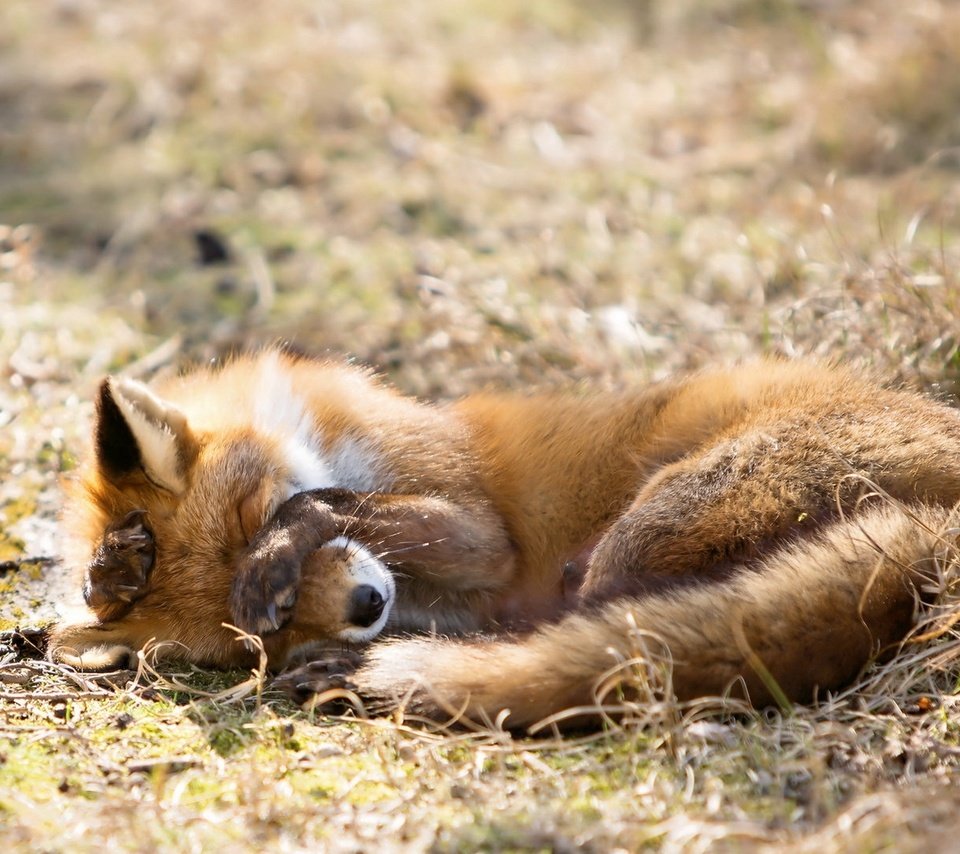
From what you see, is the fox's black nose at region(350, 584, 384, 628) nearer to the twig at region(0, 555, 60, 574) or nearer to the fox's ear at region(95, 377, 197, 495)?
the fox's ear at region(95, 377, 197, 495)

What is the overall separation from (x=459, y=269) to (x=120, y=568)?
3.30 m

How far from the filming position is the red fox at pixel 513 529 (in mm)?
2826

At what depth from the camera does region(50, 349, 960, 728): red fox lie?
283cm

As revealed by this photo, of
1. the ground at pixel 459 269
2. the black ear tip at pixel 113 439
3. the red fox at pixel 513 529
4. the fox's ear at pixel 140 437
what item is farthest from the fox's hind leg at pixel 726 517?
the black ear tip at pixel 113 439

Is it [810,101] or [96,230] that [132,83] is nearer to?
[96,230]

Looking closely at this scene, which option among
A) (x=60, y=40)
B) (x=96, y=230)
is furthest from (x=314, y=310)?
(x=60, y=40)

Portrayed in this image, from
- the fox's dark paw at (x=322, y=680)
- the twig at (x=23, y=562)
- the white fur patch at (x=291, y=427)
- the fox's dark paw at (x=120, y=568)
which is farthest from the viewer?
the twig at (x=23, y=562)

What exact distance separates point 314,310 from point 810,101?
434 cm

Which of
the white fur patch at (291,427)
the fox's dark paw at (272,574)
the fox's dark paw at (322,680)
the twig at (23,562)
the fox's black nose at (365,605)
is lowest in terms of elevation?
the twig at (23,562)

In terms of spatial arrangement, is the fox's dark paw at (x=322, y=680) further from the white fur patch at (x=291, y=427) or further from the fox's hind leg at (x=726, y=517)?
the fox's hind leg at (x=726, y=517)

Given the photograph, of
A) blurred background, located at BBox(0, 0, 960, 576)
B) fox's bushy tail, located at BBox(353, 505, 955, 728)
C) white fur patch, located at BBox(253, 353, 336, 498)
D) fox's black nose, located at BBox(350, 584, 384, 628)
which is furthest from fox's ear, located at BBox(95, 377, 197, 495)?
blurred background, located at BBox(0, 0, 960, 576)

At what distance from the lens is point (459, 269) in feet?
20.3

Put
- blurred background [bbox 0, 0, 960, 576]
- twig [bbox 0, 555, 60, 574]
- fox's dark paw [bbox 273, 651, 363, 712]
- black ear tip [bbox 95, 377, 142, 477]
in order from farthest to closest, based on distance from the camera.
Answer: blurred background [bbox 0, 0, 960, 576] → twig [bbox 0, 555, 60, 574] → black ear tip [bbox 95, 377, 142, 477] → fox's dark paw [bbox 273, 651, 363, 712]

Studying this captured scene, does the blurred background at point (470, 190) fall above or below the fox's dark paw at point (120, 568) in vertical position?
above
